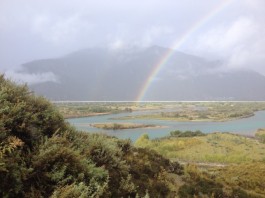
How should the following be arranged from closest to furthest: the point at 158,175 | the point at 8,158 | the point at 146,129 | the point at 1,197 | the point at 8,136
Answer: the point at 1,197 → the point at 8,158 → the point at 8,136 → the point at 158,175 → the point at 146,129

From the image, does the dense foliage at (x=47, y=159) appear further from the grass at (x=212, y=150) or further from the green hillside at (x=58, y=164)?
the grass at (x=212, y=150)

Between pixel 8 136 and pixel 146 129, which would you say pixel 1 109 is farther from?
pixel 146 129

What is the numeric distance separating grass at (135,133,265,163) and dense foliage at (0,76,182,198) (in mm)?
38007

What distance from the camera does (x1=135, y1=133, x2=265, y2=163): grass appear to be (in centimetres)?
4688

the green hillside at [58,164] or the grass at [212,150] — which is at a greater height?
the green hillside at [58,164]

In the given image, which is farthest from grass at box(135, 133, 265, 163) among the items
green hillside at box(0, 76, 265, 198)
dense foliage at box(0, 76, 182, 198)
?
dense foliage at box(0, 76, 182, 198)

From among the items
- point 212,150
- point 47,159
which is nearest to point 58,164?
point 47,159

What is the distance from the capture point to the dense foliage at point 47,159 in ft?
19.4

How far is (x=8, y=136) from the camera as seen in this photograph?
255 inches

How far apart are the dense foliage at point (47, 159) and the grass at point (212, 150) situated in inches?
1496

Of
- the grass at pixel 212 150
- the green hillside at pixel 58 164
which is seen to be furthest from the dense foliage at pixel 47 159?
the grass at pixel 212 150

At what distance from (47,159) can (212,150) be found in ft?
158

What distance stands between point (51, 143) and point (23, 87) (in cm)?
211

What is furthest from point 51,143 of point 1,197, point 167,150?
point 167,150
